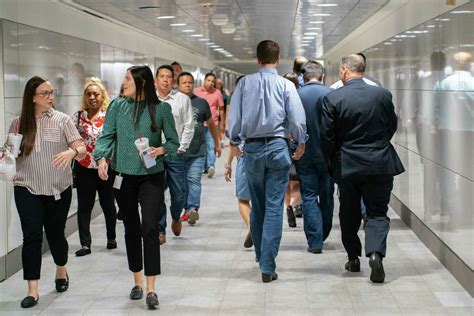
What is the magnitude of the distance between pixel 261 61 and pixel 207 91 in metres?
7.57

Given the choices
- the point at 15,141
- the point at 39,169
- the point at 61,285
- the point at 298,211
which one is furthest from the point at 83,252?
the point at 298,211

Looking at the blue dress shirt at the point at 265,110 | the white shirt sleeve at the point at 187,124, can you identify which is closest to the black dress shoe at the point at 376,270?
the blue dress shirt at the point at 265,110

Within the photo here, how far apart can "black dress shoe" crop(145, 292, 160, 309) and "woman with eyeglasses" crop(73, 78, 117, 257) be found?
2.20 meters

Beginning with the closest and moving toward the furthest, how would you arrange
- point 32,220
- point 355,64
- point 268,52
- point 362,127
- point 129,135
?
point 129,135, point 32,220, point 362,127, point 268,52, point 355,64

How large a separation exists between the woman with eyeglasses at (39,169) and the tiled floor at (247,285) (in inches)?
17.2

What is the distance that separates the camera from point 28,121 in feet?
20.1

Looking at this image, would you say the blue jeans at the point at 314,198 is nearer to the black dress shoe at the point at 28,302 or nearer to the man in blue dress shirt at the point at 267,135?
the man in blue dress shirt at the point at 267,135

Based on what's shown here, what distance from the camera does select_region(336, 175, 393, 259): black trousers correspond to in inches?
263

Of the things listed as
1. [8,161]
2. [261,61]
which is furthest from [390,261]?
[8,161]

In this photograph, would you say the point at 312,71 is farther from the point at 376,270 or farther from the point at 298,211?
the point at 298,211

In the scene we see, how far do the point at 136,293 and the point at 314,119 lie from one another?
8.16 ft

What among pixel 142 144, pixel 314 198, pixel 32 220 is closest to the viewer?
pixel 142 144

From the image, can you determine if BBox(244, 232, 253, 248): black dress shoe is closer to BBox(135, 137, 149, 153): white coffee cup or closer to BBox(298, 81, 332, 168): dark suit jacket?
BBox(298, 81, 332, 168): dark suit jacket

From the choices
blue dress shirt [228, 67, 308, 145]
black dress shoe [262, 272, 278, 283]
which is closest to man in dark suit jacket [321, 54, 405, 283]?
blue dress shirt [228, 67, 308, 145]
